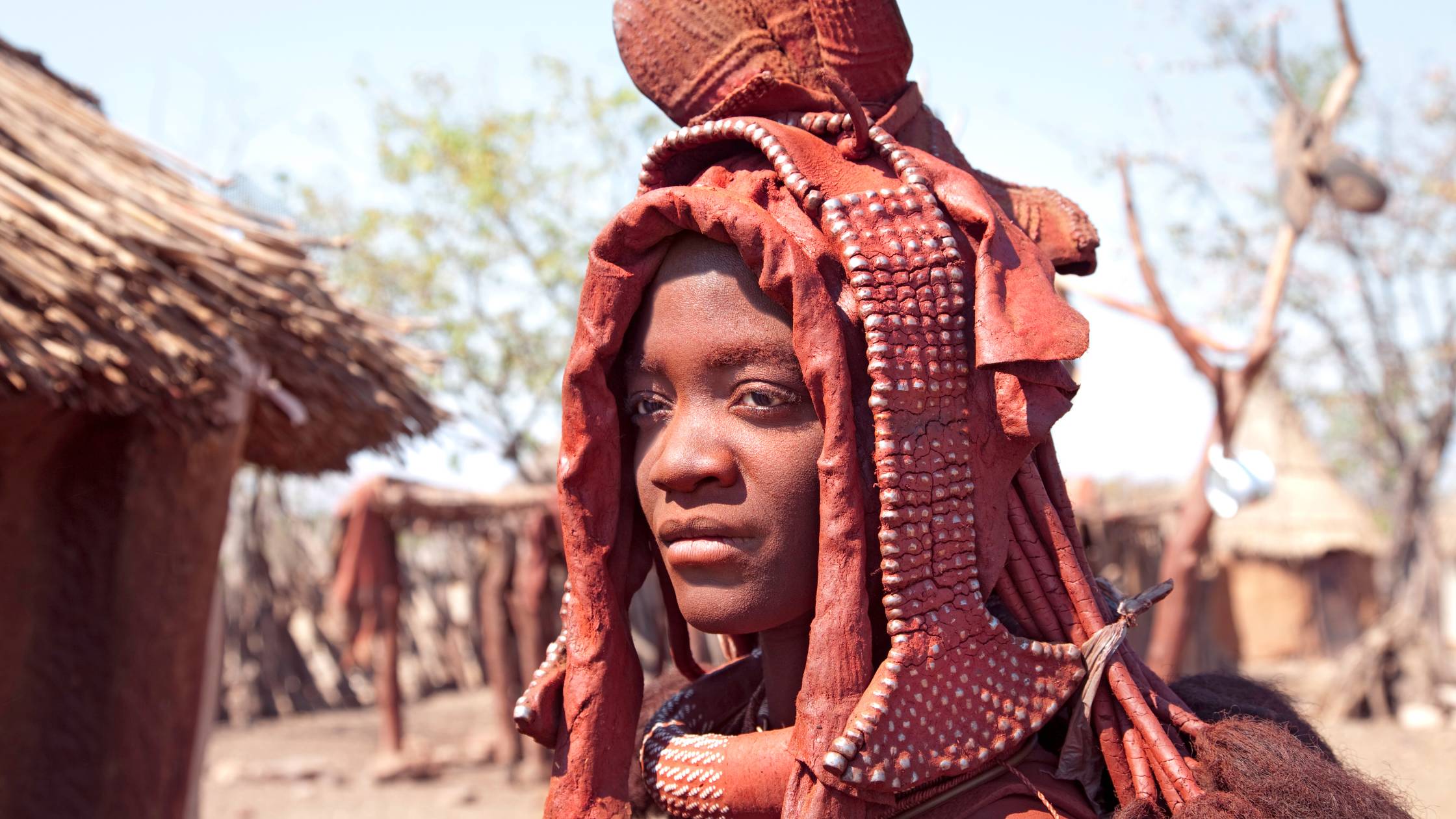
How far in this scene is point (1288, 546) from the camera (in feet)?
64.9

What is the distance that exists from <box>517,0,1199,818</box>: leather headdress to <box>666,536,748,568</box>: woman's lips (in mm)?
158

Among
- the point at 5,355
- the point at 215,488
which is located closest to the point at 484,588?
the point at 215,488

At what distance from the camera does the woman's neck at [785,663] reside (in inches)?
89.3

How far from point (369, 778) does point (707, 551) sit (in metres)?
11.3

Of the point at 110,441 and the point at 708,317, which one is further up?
the point at 110,441

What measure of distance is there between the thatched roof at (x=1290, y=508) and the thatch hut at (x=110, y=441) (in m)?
17.6

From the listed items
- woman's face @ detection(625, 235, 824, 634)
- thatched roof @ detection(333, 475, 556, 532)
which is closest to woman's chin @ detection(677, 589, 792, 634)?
woman's face @ detection(625, 235, 824, 634)

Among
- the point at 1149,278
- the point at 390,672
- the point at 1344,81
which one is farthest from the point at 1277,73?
the point at 390,672

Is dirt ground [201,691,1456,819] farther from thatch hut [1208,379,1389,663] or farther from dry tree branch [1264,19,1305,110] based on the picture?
thatch hut [1208,379,1389,663]

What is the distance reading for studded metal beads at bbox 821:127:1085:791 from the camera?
1.95 meters

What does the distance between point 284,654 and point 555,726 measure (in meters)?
15.8

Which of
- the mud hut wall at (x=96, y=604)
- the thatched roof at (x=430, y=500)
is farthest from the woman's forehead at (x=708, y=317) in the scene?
the thatched roof at (x=430, y=500)

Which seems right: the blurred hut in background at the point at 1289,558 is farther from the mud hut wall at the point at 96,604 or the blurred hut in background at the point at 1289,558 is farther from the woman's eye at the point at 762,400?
the woman's eye at the point at 762,400

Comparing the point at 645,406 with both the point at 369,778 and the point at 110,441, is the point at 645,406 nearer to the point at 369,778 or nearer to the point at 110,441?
the point at 110,441
